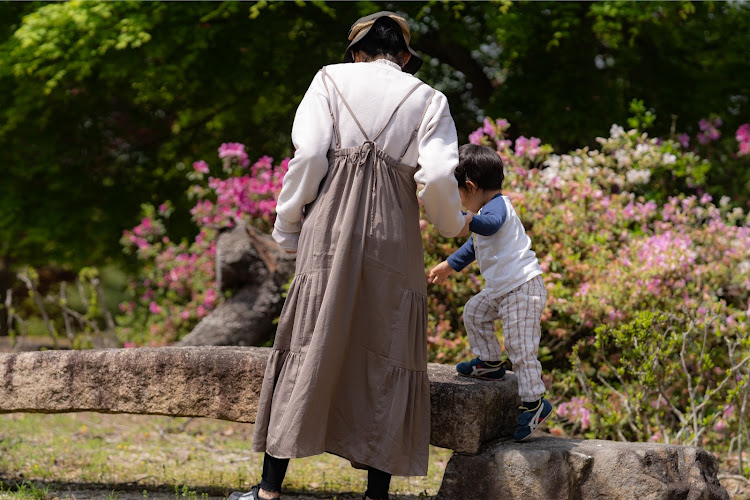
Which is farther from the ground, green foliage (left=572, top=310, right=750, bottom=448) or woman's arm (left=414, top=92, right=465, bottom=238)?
woman's arm (left=414, top=92, right=465, bottom=238)

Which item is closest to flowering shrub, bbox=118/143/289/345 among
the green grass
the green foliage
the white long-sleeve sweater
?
the green grass

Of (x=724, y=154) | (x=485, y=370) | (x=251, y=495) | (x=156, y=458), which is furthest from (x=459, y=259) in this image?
(x=724, y=154)

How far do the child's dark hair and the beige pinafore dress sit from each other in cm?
38

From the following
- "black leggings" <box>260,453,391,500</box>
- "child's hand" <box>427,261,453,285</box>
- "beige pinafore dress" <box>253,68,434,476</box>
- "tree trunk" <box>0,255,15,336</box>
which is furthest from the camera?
"tree trunk" <box>0,255,15,336</box>

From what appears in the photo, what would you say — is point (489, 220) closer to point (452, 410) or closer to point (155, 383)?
point (452, 410)

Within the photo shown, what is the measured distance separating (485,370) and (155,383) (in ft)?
5.04

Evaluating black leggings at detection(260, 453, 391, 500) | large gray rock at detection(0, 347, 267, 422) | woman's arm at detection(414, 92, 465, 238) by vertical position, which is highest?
woman's arm at detection(414, 92, 465, 238)

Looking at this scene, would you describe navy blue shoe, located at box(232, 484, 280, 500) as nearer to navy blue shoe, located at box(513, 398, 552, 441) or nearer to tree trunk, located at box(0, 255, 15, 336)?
navy blue shoe, located at box(513, 398, 552, 441)

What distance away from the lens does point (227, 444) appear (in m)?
5.75

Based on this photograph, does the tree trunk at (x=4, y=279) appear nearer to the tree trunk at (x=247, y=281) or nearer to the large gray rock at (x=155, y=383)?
the tree trunk at (x=247, y=281)

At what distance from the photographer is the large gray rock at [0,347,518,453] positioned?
3.69 metres

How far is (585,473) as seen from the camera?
3.36m

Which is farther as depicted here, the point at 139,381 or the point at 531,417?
the point at 139,381

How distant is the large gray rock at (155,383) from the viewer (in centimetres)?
369
